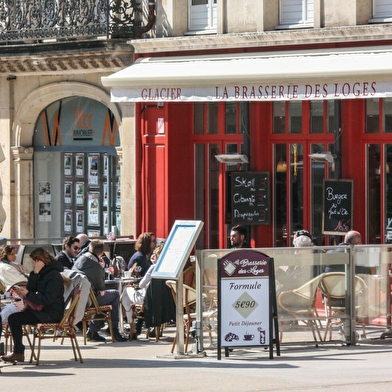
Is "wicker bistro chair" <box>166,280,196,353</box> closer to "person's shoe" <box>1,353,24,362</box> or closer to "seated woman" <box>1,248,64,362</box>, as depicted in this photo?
"seated woman" <box>1,248,64,362</box>

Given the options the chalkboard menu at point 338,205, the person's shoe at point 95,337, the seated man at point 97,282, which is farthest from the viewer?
the chalkboard menu at point 338,205

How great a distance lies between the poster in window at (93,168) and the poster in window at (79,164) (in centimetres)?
16

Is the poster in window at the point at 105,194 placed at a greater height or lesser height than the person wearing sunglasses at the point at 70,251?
greater

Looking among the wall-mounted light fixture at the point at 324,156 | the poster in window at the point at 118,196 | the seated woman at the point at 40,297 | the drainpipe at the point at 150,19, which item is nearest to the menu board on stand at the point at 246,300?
the seated woman at the point at 40,297

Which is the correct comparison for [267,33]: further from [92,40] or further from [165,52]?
[92,40]

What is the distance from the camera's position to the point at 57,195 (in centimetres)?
2412

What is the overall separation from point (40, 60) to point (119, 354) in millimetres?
8665

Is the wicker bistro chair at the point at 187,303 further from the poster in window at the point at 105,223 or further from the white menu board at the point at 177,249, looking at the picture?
the poster in window at the point at 105,223

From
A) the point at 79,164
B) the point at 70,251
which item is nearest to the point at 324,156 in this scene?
the point at 70,251

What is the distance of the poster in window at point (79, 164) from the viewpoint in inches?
933

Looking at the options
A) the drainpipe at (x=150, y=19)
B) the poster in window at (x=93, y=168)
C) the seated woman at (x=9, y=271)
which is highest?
the drainpipe at (x=150, y=19)

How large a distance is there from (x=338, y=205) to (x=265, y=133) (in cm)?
176

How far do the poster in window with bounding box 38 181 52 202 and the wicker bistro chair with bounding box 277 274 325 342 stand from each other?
10340 mm

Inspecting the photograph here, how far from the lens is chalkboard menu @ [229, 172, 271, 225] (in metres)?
20.2
